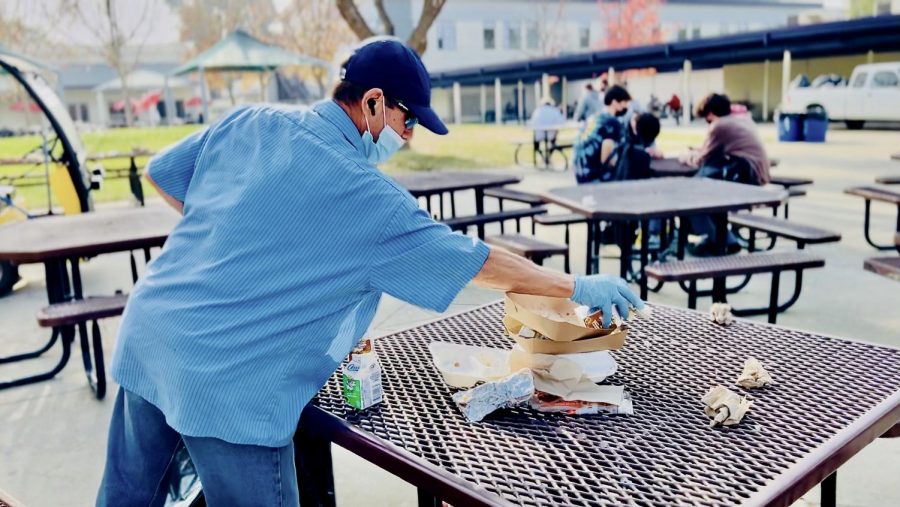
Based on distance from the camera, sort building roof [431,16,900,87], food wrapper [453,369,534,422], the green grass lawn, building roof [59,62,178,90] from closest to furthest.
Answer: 1. food wrapper [453,369,534,422]
2. the green grass lawn
3. building roof [431,16,900,87]
4. building roof [59,62,178,90]

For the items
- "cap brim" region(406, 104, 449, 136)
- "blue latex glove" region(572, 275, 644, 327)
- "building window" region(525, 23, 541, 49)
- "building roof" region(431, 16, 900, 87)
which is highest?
"building window" region(525, 23, 541, 49)

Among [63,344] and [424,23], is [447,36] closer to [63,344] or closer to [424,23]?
[424,23]

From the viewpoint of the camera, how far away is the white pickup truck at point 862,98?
70.3ft

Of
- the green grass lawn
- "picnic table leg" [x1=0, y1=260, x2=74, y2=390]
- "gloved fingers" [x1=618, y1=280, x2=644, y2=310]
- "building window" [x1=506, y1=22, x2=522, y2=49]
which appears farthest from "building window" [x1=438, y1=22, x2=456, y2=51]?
"gloved fingers" [x1=618, y1=280, x2=644, y2=310]

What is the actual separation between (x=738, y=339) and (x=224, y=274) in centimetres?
139

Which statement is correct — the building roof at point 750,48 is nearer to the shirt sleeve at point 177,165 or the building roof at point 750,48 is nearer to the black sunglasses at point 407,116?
the black sunglasses at point 407,116

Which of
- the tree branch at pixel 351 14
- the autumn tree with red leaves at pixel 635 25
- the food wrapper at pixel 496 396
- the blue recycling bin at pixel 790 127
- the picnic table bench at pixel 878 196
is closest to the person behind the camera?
the food wrapper at pixel 496 396

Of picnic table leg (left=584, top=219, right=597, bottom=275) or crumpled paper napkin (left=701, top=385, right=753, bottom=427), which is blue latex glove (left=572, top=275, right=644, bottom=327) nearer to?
crumpled paper napkin (left=701, top=385, right=753, bottom=427)

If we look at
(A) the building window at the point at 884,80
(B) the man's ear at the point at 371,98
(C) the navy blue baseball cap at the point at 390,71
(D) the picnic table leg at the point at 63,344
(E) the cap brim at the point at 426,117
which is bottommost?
(D) the picnic table leg at the point at 63,344

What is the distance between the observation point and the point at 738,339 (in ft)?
6.79

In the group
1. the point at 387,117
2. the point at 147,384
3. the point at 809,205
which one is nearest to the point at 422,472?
the point at 147,384

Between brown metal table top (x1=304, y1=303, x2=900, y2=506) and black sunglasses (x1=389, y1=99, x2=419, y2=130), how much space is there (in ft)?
2.06

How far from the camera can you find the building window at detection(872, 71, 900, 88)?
21.8 m

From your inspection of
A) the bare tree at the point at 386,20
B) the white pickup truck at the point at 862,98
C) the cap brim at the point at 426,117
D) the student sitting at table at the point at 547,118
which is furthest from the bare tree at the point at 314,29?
the cap brim at the point at 426,117
